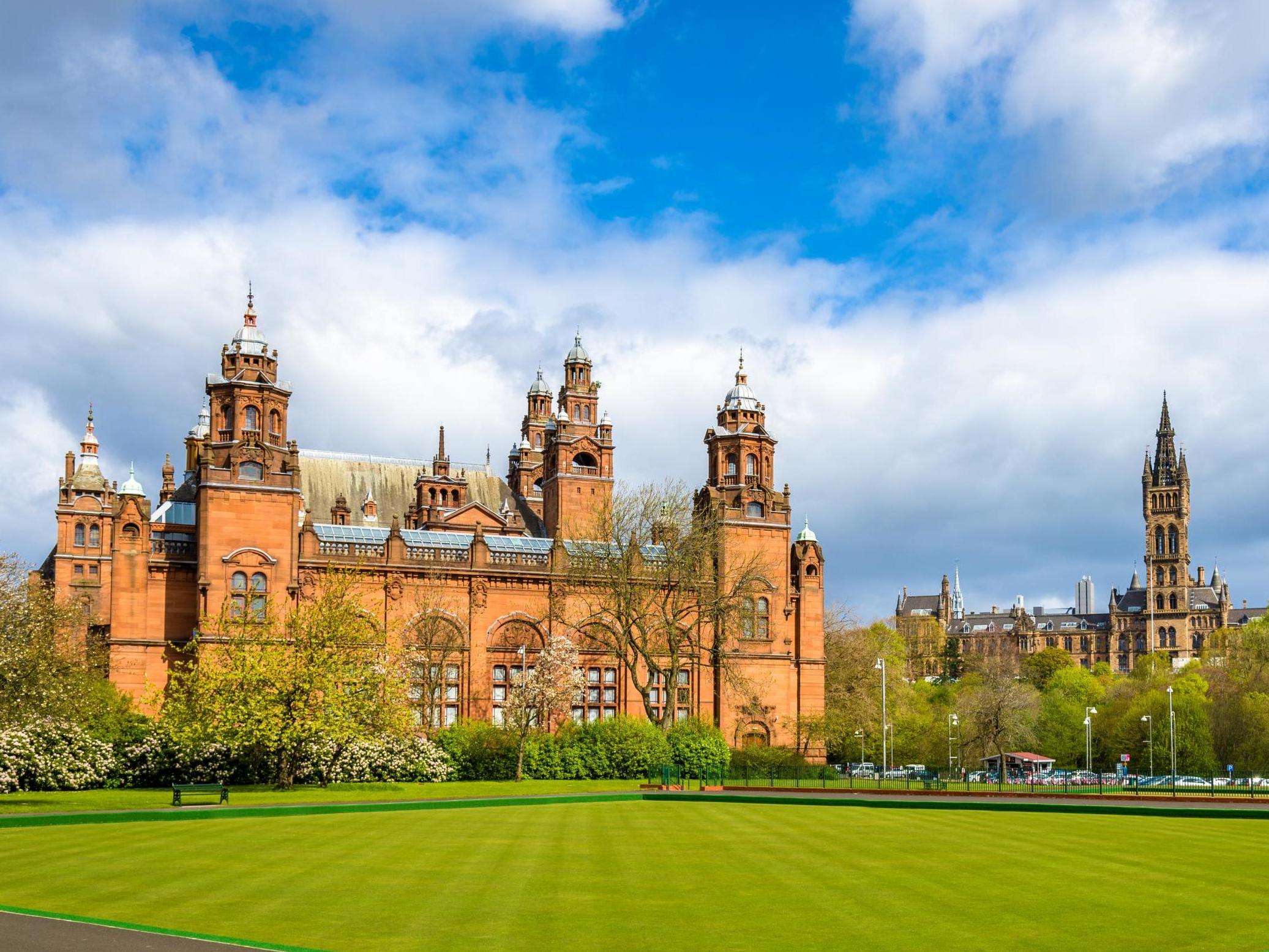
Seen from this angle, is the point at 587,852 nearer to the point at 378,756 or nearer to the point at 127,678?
the point at 378,756

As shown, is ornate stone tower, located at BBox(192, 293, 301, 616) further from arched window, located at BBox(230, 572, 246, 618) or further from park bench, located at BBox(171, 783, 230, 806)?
park bench, located at BBox(171, 783, 230, 806)

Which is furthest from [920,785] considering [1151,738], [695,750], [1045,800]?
[1151,738]

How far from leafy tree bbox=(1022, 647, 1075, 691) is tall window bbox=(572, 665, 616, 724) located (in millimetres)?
96445

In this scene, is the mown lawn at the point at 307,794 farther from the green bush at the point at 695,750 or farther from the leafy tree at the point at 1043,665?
the leafy tree at the point at 1043,665

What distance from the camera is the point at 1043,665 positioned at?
158 meters

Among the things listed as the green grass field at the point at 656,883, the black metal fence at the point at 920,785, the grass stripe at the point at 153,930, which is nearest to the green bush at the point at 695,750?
the black metal fence at the point at 920,785

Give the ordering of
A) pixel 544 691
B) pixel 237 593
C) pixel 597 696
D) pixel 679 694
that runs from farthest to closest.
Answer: pixel 679 694, pixel 597 696, pixel 544 691, pixel 237 593

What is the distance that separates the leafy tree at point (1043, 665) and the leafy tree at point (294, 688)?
379ft

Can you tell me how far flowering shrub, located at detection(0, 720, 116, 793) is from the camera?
140 ft

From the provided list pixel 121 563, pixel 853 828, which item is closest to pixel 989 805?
pixel 853 828

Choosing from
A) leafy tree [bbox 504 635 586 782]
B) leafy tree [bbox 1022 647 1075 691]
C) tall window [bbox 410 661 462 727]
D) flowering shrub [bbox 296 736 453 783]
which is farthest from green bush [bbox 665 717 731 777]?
leafy tree [bbox 1022 647 1075 691]

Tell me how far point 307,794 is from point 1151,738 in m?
72.5

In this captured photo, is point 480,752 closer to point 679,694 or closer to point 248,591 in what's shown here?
point 248,591

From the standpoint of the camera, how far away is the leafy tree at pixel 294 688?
45.0 meters
